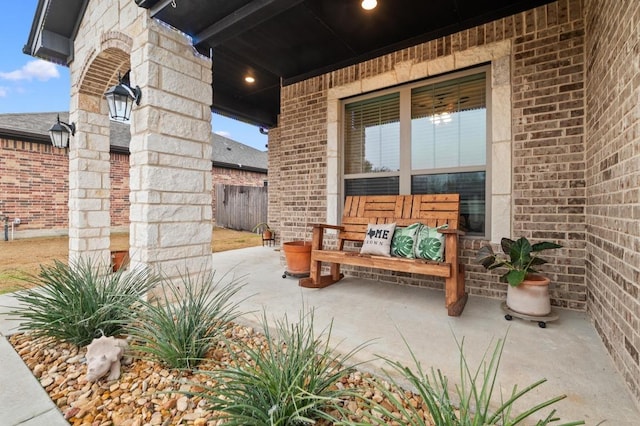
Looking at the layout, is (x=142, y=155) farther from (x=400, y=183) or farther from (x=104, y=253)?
(x=400, y=183)

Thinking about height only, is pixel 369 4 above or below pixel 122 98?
above

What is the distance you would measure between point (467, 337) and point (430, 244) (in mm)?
847

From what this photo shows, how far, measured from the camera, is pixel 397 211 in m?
3.21

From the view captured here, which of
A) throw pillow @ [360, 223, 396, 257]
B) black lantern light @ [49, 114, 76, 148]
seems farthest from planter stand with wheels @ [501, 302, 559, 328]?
black lantern light @ [49, 114, 76, 148]

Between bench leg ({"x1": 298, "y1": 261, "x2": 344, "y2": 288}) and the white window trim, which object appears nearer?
the white window trim

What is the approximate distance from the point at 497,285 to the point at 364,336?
163 cm

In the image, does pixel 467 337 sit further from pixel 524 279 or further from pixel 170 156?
pixel 170 156

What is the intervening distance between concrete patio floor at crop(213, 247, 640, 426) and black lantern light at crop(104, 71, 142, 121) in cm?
202

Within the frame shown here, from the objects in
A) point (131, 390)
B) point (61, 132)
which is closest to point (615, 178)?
point (131, 390)

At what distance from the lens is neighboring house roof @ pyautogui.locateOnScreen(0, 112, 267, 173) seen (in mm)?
7379

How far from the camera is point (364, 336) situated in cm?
200

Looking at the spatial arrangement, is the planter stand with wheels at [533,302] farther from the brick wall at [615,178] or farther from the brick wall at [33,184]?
the brick wall at [33,184]

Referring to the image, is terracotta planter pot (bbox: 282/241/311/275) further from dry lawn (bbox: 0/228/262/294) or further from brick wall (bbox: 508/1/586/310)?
dry lawn (bbox: 0/228/262/294)

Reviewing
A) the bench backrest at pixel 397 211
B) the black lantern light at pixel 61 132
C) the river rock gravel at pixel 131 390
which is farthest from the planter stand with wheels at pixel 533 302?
the black lantern light at pixel 61 132
